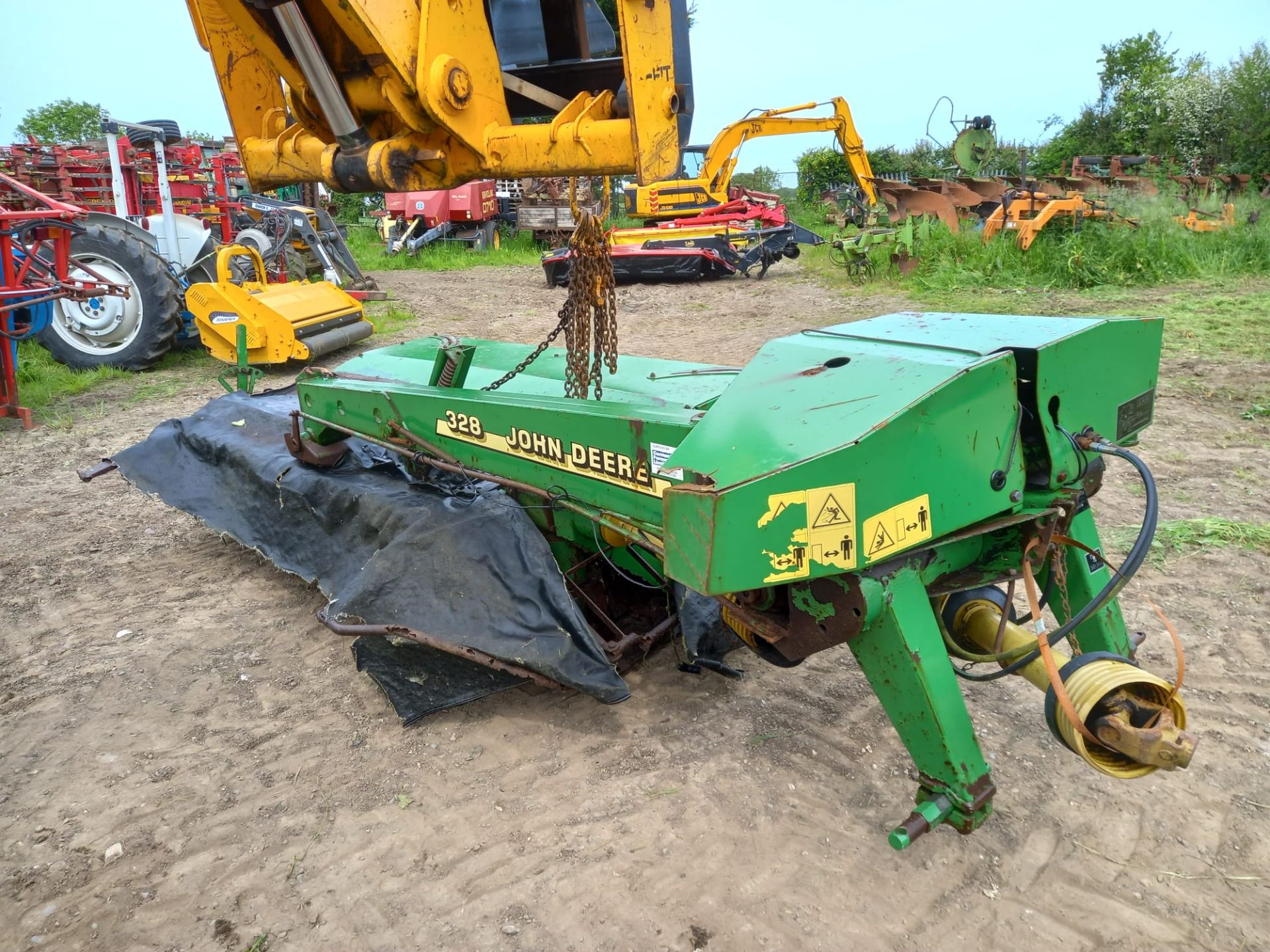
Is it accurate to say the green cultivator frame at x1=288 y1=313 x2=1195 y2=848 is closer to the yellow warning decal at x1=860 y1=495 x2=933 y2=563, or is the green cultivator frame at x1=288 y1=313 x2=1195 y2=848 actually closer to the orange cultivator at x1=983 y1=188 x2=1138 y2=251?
the yellow warning decal at x1=860 y1=495 x2=933 y2=563

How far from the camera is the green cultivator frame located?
1.84 m

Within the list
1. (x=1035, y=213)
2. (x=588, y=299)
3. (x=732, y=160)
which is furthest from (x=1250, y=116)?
(x=588, y=299)

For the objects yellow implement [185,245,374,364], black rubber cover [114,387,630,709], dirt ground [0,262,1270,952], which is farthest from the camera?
yellow implement [185,245,374,364]

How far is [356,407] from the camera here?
3.43m

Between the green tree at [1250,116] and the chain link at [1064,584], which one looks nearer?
the chain link at [1064,584]

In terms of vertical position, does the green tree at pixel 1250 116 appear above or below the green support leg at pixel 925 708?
above

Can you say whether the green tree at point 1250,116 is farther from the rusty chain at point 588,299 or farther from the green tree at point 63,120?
the green tree at point 63,120

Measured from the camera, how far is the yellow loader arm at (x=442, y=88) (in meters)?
2.49

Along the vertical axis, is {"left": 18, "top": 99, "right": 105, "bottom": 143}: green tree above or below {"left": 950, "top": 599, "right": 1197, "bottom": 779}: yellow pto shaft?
above

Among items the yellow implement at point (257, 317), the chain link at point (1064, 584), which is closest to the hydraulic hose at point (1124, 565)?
the chain link at point (1064, 584)

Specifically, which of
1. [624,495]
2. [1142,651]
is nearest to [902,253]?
[1142,651]

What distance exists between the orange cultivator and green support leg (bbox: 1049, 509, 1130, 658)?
372 inches

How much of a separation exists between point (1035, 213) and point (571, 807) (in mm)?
11467

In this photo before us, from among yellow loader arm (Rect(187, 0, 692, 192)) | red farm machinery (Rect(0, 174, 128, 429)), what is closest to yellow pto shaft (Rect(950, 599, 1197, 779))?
yellow loader arm (Rect(187, 0, 692, 192))
